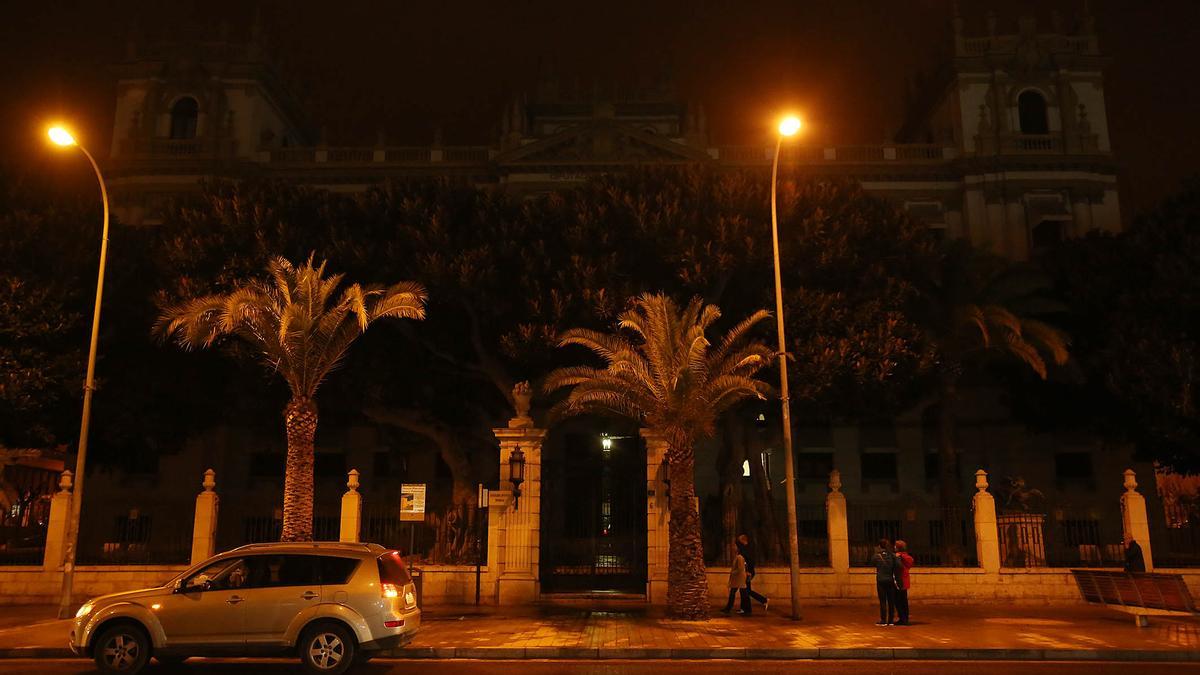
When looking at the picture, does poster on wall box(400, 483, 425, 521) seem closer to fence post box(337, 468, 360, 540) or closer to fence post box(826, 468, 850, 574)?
fence post box(337, 468, 360, 540)

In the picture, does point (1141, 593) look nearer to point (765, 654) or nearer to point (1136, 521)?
point (1136, 521)

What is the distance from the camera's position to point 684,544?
1736 cm

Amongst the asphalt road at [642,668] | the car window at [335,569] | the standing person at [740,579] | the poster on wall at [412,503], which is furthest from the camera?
the poster on wall at [412,503]

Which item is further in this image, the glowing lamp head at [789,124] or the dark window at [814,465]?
the dark window at [814,465]

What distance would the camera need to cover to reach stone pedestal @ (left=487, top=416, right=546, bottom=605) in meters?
19.7

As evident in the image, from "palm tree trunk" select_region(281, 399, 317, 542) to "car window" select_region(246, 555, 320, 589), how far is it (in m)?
6.61

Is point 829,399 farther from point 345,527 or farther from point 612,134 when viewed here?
point 612,134

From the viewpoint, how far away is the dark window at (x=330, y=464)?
39500 millimetres

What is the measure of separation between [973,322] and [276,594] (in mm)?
22481

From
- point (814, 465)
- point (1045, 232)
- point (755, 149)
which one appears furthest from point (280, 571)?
point (1045, 232)

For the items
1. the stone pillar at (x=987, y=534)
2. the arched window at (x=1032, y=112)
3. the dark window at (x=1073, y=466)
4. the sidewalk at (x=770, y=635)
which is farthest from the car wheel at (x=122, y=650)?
the arched window at (x=1032, y=112)

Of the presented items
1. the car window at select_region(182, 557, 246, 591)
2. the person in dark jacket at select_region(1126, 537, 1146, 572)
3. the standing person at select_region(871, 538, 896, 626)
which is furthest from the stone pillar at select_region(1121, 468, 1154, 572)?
the car window at select_region(182, 557, 246, 591)

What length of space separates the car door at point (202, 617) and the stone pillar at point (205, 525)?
9317 millimetres

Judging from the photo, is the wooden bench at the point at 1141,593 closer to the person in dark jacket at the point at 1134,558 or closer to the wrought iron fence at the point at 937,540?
the person in dark jacket at the point at 1134,558
